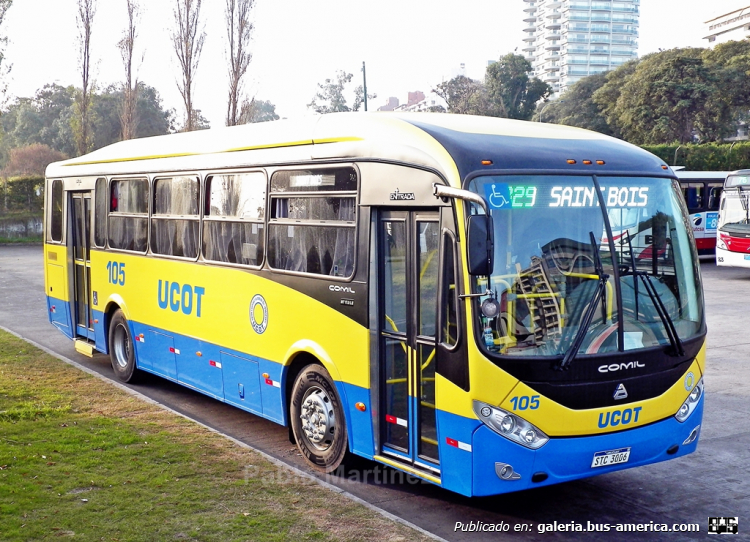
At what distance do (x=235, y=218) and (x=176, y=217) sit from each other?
1.45 metres

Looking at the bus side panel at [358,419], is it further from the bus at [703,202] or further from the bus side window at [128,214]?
the bus at [703,202]

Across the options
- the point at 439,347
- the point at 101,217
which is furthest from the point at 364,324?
the point at 101,217

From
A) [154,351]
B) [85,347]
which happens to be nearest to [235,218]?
[154,351]

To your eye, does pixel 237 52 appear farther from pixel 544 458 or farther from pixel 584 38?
pixel 584 38

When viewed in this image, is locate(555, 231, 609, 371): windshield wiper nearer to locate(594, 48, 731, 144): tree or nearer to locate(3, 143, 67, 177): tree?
locate(594, 48, 731, 144): tree

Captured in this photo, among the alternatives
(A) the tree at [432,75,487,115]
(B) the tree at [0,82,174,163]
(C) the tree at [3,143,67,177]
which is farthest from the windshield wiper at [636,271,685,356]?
(B) the tree at [0,82,174,163]

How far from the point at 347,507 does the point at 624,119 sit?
202ft

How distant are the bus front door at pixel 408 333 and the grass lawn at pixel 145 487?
0.64m

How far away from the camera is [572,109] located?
3302 inches

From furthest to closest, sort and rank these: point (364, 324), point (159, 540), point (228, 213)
→ point (228, 213), point (364, 324), point (159, 540)

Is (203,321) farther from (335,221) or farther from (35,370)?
(35,370)

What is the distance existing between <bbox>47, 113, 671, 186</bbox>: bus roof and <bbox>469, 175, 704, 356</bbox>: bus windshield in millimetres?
176

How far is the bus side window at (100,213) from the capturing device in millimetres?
11711

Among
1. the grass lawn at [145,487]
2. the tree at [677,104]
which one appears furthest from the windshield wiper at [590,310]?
the tree at [677,104]
